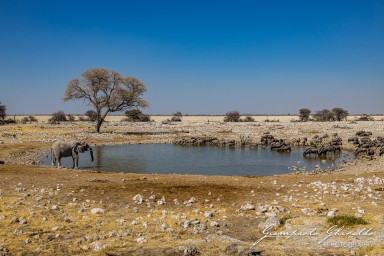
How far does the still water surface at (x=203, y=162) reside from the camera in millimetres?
23914

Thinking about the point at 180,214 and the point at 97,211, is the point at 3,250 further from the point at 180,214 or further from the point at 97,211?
the point at 180,214

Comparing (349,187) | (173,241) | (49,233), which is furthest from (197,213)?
(349,187)

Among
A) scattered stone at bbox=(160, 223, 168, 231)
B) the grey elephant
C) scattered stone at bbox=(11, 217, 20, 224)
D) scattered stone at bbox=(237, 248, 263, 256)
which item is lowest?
scattered stone at bbox=(160, 223, 168, 231)

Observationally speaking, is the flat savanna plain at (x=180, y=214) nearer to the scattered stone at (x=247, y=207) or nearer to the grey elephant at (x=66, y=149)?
the scattered stone at (x=247, y=207)

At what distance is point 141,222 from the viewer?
9688 millimetres

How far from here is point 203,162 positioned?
27.7 m

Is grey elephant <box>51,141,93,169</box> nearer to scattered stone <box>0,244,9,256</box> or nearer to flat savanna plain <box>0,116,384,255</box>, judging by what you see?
flat savanna plain <box>0,116,384,255</box>

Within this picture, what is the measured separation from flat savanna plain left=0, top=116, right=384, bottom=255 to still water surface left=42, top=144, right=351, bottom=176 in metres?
7.55

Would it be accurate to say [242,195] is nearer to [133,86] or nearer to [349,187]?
[349,187]

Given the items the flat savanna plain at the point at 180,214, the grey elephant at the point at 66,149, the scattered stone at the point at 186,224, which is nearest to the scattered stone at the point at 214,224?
the flat savanna plain at the point at 180,214

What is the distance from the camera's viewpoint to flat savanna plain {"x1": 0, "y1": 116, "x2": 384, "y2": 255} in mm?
7809

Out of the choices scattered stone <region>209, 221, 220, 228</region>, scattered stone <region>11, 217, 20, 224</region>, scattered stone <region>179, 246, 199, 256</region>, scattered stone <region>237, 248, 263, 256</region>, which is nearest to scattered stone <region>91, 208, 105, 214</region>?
scattered stone <region>11, 217, 20, 224</region>

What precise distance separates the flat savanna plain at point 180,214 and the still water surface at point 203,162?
7.55m

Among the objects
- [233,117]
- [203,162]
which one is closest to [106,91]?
[203,162]
